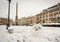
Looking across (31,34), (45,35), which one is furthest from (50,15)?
(31,34)

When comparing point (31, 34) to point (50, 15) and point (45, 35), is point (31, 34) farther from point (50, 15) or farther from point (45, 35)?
point (50, 15)

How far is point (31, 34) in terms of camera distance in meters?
2.03

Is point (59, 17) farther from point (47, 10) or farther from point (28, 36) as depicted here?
point (28, 36)

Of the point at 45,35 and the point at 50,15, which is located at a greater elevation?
the point at 50,15

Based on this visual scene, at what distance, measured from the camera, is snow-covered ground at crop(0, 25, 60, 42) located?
1.93 meters

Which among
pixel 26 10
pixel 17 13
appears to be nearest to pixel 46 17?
pixel 26 10

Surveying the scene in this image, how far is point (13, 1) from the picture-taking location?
213 centimetres

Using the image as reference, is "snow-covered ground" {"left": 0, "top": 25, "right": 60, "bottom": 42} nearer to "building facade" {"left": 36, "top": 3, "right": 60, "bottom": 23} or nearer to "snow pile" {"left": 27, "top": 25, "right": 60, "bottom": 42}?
"snow pile" {"left": 27, "top": 25, "right": 60, "bottom": 42}

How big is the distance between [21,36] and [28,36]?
0.45 feet

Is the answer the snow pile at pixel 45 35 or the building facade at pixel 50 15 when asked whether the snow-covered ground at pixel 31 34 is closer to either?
the snow pile at pixel 45 35

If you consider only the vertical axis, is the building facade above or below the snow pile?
above

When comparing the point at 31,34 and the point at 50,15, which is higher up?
the point at 50,15

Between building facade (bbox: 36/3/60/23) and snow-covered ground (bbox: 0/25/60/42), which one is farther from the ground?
building facade (bbox: 36/3/60/23)

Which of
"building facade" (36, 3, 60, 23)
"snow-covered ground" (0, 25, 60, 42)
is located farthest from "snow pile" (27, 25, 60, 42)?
"building facade" (36, 3, 60, 23)
